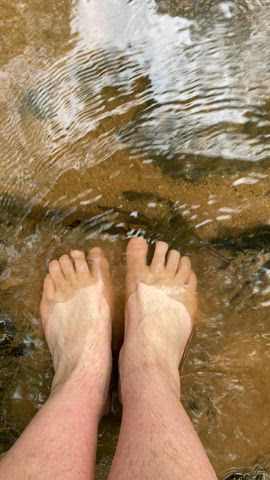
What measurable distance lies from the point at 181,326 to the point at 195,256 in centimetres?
32

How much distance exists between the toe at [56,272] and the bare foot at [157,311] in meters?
0.30

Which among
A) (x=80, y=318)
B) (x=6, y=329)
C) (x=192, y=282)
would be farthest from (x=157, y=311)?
(x=6, y=329)

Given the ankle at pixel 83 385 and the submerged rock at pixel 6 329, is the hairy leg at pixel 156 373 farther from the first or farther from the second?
the submerged rock at pixel 6 329

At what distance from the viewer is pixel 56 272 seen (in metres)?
2.35

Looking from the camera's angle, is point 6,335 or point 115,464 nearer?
point 115,464

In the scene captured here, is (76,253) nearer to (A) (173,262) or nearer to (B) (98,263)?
(B) (98,263)

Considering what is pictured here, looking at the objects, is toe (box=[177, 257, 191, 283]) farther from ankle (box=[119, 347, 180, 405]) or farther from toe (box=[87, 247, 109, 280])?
ankle (box=[119, 347, 180, 405])

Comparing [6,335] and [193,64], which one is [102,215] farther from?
[193,64]

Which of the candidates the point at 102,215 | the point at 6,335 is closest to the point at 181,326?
the point at 102,215

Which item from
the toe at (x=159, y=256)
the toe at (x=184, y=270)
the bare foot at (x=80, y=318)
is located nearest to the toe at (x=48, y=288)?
the bare foot at (x=80, y=318)

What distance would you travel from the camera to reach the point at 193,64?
2.43 m

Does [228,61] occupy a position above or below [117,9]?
below

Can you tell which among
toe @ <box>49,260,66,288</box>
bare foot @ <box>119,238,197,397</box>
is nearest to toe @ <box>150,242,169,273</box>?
bare foot @ <box>119,238,197,397</box>

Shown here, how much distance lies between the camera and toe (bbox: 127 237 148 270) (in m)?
2.31
